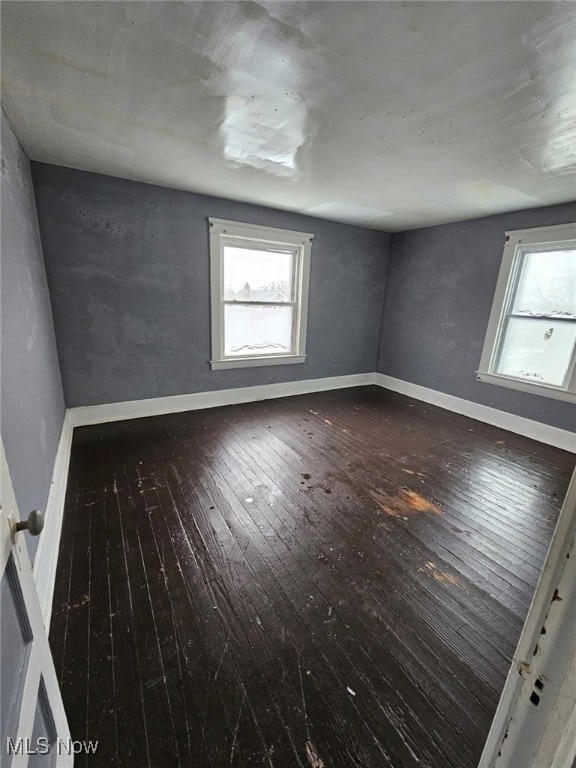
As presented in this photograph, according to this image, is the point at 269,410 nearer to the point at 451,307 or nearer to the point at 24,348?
the point at 24,348

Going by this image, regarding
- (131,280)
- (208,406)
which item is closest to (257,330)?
(208,406)

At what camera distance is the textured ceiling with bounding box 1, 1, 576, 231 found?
44.9 inches

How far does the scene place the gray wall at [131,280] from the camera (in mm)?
2822

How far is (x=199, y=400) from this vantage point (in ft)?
12.7

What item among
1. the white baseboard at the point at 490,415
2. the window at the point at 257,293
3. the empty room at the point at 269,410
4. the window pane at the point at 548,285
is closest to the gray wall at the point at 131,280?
the empty room at the point at 269,410

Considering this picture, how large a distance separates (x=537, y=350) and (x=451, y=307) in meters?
1.13

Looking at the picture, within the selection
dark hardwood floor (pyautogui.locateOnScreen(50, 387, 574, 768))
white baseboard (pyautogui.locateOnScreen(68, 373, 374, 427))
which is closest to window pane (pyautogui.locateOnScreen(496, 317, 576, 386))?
dark hardwood floor (pyautogui.locateOnScreen(50, 387, 574, 768))

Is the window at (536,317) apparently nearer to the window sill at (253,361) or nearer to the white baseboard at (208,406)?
the white baseboard at (208,406)

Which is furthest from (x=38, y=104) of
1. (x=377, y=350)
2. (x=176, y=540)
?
(x=377, y=350)

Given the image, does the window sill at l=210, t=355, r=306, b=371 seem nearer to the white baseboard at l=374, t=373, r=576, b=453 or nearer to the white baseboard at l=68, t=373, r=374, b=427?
the white baseboard at l=68, t=373, r=374, b=427

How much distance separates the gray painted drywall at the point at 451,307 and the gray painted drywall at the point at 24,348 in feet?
14.5

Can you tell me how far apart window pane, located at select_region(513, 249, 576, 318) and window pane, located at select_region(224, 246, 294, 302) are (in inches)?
108

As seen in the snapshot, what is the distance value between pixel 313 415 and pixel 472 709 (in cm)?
290

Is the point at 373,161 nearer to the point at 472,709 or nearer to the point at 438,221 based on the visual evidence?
the point at 438,221
